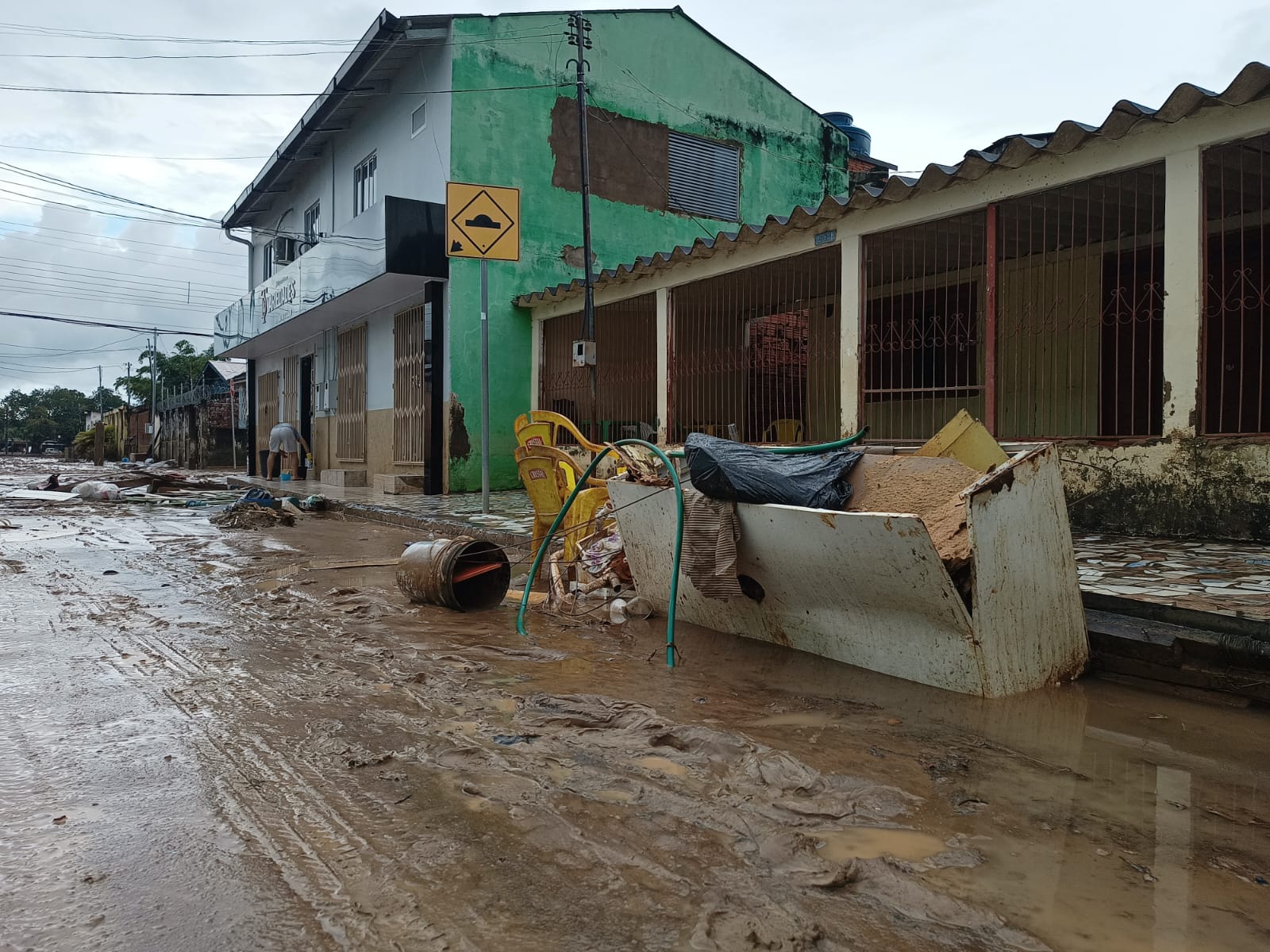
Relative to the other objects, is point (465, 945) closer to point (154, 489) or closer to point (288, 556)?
point (288, 556)

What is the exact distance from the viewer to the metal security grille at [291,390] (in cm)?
2080

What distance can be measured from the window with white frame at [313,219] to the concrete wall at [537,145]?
6.47m

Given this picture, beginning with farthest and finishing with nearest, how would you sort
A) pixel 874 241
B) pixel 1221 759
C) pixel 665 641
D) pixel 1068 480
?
pixel 874 241
pixel 1068 480
pixel 665 641
pixel 1221 759

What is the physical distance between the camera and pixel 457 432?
13461 millimetres

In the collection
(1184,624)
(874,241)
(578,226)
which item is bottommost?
(1184,624)

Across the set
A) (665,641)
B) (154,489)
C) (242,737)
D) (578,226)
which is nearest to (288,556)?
(665,641)

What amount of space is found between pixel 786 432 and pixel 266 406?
16.7 m

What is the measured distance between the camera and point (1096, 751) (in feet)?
9.11

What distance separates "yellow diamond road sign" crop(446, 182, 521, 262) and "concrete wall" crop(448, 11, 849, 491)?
15.5 ft

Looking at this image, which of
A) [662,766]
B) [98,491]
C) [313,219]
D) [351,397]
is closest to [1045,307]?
[662,766]

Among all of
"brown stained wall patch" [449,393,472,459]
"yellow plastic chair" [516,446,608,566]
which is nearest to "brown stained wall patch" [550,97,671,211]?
"brown stained wall patch" [449,393,472,459]

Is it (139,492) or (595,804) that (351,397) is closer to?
(139,492)

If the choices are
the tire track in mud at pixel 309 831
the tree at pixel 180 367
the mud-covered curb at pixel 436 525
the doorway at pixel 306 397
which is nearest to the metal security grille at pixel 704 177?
→ the mud-covered curb at pixel 436 525

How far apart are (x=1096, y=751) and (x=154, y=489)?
1589 cm
